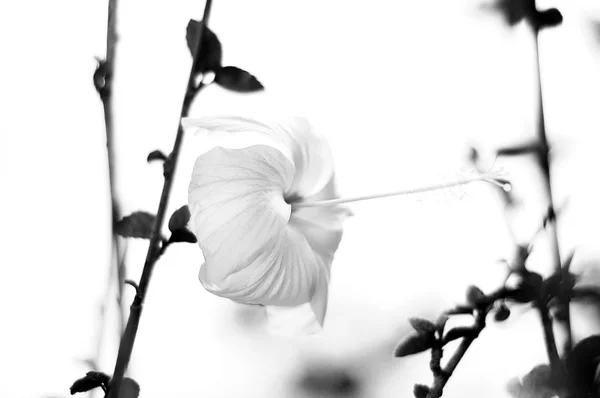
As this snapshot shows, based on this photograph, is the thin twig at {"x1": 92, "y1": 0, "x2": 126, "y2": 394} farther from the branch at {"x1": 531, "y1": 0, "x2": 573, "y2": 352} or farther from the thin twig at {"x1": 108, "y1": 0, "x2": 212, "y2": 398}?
the branch at {"x1": 531, "y1": 0, "x2": 573, "y2": 352}

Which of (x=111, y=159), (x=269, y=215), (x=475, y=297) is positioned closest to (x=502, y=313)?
(x=475, y=297)

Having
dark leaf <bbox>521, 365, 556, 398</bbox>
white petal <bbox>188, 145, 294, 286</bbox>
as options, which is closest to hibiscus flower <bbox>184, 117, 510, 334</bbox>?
white petal <bbox>188, 145, 294, 286</bbox>

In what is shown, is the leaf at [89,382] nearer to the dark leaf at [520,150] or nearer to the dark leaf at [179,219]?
the dark leaf at [179,219]

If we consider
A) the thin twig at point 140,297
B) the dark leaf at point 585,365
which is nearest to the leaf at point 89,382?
the thin twig at point 140,297

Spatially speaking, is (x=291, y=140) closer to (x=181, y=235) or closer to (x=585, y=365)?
(x=181, y=235)

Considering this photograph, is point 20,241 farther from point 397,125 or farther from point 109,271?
point 397,125
